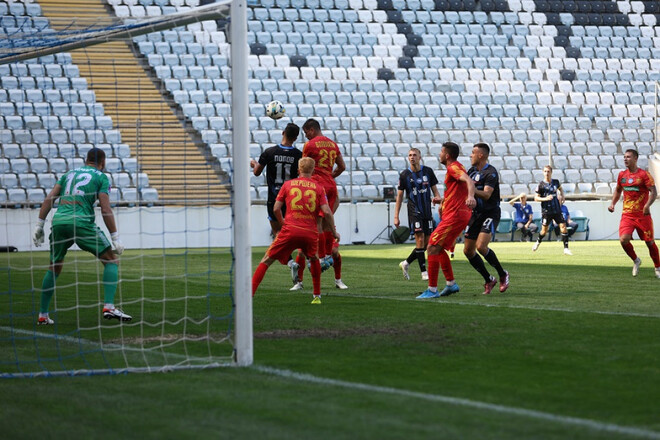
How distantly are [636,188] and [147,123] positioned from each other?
825cm

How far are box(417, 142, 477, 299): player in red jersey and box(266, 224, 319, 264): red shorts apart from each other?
1.46m

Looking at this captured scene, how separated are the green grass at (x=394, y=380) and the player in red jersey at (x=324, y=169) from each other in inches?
62.0

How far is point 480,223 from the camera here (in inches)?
468

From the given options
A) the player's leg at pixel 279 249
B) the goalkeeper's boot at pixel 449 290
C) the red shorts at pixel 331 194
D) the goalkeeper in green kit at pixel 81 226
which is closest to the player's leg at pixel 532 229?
the red shorts at pixel 331 194

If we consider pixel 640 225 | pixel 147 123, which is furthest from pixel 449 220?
pixel 147 123

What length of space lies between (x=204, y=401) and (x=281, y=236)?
507 centimetres

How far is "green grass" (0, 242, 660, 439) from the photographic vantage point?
460 cm

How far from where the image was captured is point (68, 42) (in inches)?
313

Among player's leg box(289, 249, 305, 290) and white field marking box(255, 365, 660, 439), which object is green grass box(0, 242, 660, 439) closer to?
white field marking box(255, 365, 660, 439)

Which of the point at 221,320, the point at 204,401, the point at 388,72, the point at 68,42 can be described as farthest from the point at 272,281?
the point at 388,72

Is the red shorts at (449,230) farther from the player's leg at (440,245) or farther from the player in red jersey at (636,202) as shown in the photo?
the player in red jersey at (636,202)

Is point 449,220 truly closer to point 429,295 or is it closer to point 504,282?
point 429,295

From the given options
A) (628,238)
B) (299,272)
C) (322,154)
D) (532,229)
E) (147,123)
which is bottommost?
(532,229)

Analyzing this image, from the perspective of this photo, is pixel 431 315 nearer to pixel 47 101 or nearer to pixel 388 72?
pixel 47 101
